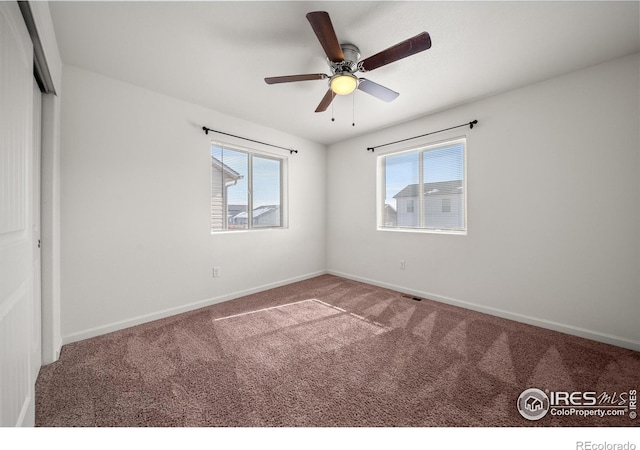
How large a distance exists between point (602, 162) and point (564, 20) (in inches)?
49.9

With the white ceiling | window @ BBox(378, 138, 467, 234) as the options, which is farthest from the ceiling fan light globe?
window @ BBox(378, 138, 467, 234)

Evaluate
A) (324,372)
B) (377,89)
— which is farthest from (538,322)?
(377,89)

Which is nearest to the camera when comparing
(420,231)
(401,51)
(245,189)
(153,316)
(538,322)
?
(401,51)

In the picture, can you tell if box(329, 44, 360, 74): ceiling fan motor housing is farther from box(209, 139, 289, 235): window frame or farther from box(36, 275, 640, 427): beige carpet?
box(36, 275, 640, 427): beige carpet

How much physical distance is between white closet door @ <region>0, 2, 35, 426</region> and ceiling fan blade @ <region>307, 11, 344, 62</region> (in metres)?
1.31

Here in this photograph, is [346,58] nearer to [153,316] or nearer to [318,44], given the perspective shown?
[318,44]

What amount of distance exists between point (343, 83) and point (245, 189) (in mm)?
2174

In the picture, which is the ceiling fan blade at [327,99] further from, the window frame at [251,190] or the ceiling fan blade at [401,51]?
the window frame at [251,190]

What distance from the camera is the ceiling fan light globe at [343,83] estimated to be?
1911 mm

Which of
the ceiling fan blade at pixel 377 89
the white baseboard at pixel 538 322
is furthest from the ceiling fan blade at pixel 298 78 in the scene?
the white baseboard at pixel 538 322

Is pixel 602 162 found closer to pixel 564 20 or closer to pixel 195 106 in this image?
pixel 564 20

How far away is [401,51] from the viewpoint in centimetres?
165

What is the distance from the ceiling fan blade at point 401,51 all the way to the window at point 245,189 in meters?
2.17

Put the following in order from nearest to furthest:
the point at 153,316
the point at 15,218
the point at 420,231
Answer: the point at 15,218 → the point at 153,316 → the point at 420,231
